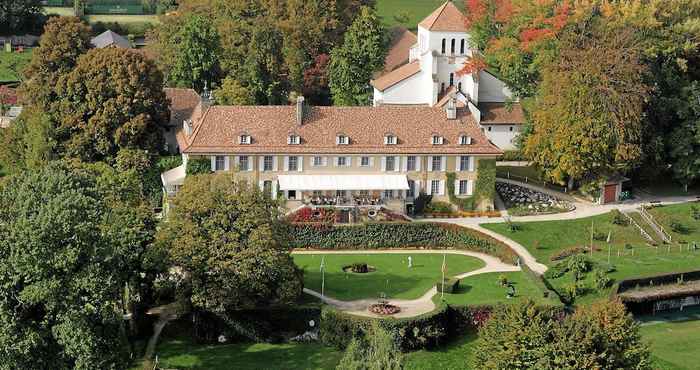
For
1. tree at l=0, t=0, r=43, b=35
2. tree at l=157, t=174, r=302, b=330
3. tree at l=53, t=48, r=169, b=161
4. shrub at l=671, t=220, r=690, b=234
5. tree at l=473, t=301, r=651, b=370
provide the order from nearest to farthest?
tree at l=473, t=301, r=651, b=370 < tree at l=157, t=174, r=302, b=330 < shrub at l=671, t=220, r=690, b=234 < tree at l=53, t=48, r=169, b=161 < tree at l=0, t=0, r=43, b=35

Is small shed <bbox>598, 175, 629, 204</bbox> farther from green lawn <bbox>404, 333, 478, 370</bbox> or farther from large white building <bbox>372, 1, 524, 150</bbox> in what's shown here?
green lawn <bbox>404, 333, 478, 370</bbox>

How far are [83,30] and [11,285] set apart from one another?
39.0 metres

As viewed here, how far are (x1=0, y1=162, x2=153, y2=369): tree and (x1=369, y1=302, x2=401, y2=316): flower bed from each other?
15.1 meters

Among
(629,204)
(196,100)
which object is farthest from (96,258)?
(629,204)

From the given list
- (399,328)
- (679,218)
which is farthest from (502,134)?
(399,328)

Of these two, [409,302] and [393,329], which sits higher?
[409,302]

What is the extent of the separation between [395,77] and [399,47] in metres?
20.0

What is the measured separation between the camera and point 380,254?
7206 centimetres

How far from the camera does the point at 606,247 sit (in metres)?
73.3

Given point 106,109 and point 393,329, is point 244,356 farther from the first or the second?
point 106,109

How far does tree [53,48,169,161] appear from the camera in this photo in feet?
252

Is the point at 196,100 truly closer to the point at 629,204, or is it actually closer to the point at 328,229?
the point at 328,229

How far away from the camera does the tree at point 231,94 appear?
85.6 metres

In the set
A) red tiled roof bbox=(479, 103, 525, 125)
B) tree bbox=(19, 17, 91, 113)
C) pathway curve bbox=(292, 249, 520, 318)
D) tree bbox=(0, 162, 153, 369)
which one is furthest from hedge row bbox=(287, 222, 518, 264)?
tree bbox=(0, 162, 153, 369)
